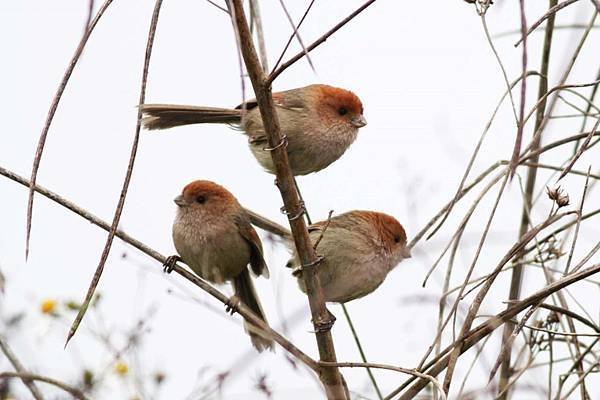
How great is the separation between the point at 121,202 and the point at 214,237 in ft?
11.2

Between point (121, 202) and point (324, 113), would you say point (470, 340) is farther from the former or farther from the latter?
point (324, 113)

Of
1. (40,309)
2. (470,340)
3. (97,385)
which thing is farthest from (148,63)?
(40,309)

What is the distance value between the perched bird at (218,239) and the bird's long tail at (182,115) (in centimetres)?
72

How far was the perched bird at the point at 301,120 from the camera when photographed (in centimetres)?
550

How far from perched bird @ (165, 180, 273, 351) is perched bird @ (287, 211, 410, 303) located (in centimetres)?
52

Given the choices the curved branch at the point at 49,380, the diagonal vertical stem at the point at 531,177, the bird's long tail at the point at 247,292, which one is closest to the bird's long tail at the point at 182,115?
the bird's long tail at the point at 247,292

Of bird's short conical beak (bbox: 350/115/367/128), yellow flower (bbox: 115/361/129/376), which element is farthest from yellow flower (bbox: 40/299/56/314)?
bird's short conical beak (bbox: 350/115/367/128)

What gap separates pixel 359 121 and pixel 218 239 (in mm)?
1309

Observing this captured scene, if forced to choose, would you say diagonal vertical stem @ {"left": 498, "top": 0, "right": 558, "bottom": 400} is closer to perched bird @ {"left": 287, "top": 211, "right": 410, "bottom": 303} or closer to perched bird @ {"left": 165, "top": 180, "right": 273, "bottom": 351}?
perched bird @ {"left": 287, "top": 211, "right": 410, "bottom": 303}

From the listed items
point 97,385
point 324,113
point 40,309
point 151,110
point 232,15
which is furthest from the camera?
point 324,113

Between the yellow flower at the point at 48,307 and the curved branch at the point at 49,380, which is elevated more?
the yellow flower at the point at 48,307

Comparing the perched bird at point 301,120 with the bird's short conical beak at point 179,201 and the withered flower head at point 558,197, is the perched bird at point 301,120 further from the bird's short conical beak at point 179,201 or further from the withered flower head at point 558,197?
the withered flower head at point 558,197

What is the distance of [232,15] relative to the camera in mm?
2229

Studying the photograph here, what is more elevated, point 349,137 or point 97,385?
point 349,137
